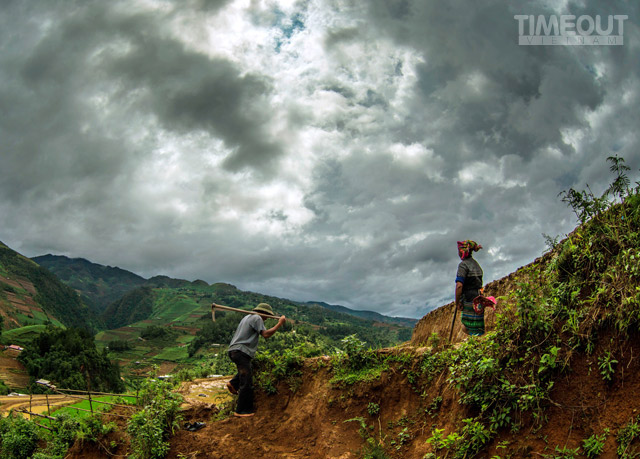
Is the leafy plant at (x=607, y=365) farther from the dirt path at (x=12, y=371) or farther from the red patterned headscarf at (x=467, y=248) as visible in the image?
the dirt path at (x=12, y=371)

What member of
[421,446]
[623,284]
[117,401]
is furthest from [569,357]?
[117,401]

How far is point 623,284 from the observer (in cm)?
417

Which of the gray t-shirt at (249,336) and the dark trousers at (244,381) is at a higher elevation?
the gray t-shirt at (249,336)

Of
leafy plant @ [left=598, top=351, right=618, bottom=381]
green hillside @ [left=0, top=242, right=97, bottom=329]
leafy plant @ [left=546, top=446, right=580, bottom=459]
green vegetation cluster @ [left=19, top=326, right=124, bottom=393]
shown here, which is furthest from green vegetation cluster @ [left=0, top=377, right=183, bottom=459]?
green hillside @ [left=0, top=242, right=97, bottom=329]

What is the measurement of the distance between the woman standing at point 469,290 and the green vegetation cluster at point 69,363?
73.9m

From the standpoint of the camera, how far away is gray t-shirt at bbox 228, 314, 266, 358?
7562 millimetres

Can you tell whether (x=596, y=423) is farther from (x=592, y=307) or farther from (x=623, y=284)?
(x=623, y=284)

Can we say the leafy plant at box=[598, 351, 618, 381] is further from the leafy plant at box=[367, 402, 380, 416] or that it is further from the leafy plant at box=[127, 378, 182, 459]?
the leafy plant at box=[127, 378, 182, 459]

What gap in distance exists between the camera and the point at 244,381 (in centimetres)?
757

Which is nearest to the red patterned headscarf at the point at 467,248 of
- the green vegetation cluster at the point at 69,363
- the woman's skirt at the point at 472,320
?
the woman's skirt at the point at 472,320

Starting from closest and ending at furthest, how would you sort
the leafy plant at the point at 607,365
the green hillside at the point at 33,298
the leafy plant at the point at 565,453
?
the leafy plant at the point at 565,453
the leafy plant at the point at 607,365
the green hillside at the point at 33,298

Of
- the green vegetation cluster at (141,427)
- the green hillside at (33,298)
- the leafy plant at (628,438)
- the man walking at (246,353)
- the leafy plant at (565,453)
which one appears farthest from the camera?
the green hillside at (33,298)

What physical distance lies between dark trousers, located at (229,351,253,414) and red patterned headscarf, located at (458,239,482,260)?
485 centimetres

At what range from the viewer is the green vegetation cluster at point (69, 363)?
64000 mm
